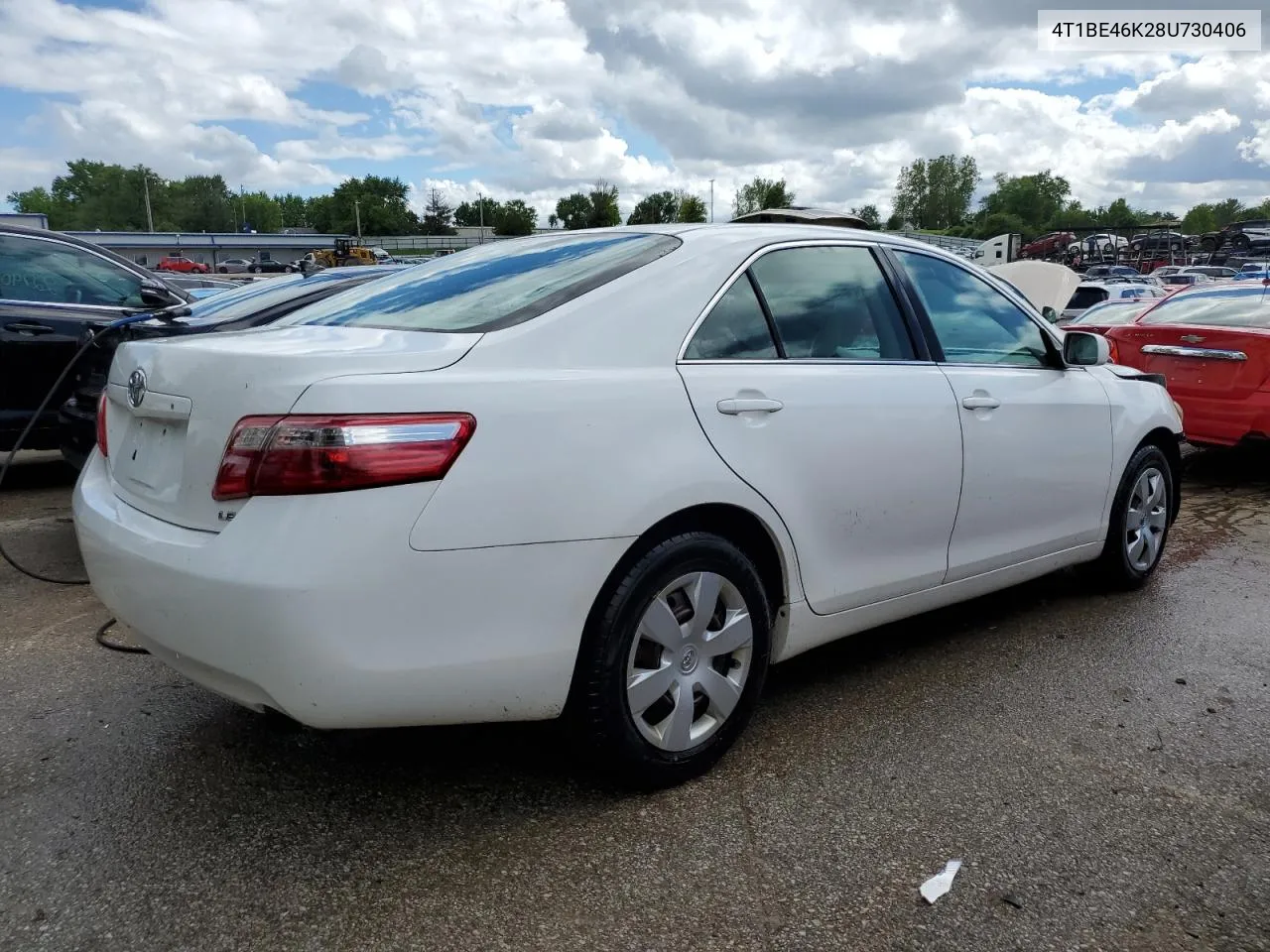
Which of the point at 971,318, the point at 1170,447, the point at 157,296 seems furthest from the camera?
the point at 157,296

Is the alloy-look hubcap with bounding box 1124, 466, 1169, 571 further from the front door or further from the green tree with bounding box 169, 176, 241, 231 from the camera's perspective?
the green tree with bounding box 169, 176, 241, 231

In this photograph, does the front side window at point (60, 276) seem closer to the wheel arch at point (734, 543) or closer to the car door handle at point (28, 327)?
the car door handle at point (28, 327)

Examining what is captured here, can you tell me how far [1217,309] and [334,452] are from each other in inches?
300

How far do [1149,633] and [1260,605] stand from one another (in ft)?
2.57

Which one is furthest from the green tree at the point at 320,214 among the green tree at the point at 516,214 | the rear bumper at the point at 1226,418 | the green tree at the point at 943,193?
the rear bumper at the point at 1226,418

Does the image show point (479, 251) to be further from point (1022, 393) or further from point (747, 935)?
point (747, 935)

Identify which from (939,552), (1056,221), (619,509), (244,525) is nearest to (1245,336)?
(939,552)

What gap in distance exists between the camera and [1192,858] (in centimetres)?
245

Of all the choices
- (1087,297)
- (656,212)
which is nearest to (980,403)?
(1087,297)

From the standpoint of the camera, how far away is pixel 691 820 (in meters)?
2.59

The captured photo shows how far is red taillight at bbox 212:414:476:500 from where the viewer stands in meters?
2.12

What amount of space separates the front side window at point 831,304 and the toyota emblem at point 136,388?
5.71 feet

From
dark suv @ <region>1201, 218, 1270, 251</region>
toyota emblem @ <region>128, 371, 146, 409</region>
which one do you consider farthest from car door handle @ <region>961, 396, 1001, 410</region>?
dark suv @ <region>1201, 218, 1270, 251</region>

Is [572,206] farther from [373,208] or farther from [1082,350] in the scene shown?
[1082,350]
